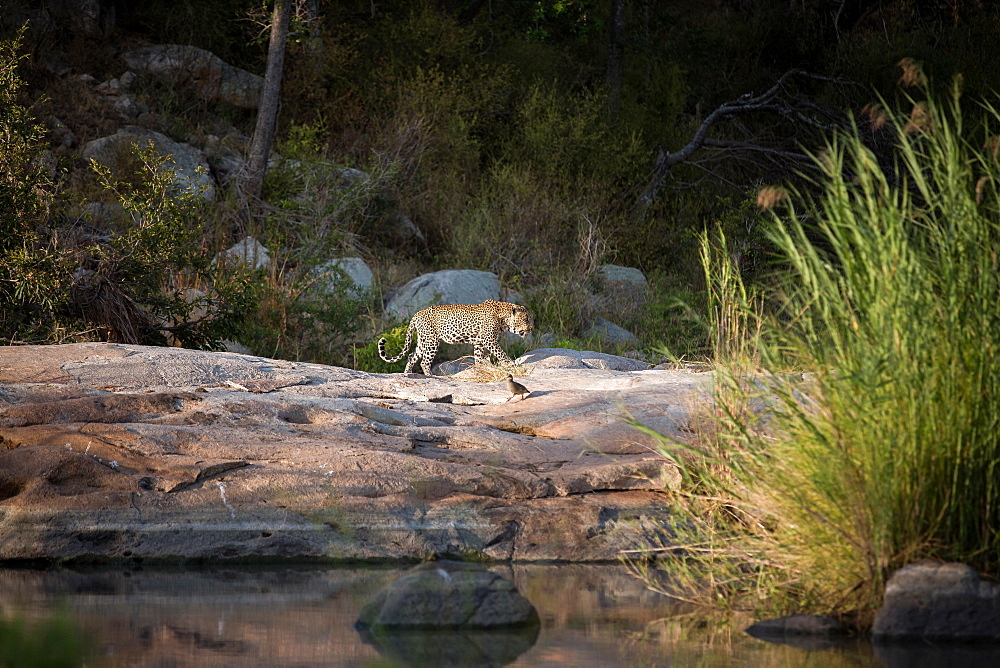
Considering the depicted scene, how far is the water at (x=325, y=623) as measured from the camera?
4270 mm

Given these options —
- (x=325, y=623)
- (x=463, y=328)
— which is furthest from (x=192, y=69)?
(x=325, y=623)

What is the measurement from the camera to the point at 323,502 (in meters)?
6.42

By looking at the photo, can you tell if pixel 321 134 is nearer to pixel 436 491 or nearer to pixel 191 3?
pixel 191 3

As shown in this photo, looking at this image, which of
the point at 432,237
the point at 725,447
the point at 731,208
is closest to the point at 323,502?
the point at 725,447

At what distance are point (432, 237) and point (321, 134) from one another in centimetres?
330

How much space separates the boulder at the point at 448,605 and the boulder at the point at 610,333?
32.1ft

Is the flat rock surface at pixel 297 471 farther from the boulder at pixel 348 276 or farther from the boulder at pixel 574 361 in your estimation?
the boulder at pixel 348 276

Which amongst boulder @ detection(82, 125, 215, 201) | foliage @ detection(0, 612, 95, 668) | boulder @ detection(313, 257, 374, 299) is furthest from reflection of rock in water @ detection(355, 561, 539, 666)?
boulder @ detection(82, 125, 215, 201)

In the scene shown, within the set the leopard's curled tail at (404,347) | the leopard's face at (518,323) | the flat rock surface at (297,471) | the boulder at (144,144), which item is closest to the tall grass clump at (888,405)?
the flat rock surface at (297,471)

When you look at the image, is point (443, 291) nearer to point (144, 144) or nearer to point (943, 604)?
point (144, 144)

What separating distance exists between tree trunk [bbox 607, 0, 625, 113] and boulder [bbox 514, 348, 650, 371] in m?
11.2

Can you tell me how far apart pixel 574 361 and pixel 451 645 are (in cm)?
709

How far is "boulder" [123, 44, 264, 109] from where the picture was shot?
20234 mm

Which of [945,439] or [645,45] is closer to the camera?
[945,439]
